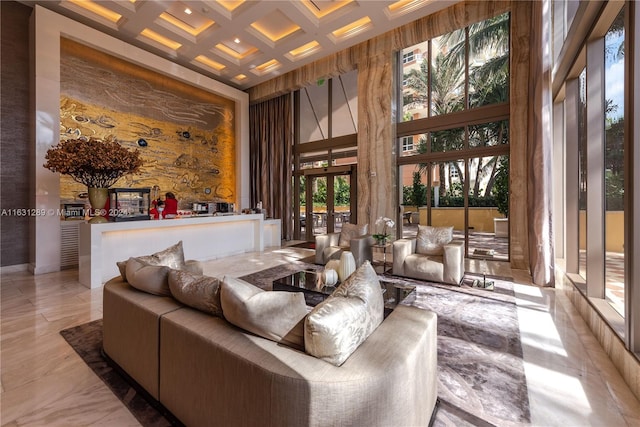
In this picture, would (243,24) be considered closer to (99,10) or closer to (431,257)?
(99,10)

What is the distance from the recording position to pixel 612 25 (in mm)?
2707

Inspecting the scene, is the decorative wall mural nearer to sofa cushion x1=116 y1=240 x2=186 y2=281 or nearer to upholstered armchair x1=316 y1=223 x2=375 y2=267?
upholstered armchair x1=316 y1=223 x2=375 y2=267

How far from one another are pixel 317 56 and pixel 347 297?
753cm

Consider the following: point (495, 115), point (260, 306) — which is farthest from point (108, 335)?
point (495, 115)

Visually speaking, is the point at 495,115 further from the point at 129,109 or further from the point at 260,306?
the point at 129,109

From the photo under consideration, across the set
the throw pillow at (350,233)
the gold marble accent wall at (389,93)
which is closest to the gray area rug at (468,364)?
the throw pillow at (350,233)

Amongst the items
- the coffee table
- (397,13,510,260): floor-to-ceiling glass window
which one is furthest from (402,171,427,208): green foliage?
the coffee table

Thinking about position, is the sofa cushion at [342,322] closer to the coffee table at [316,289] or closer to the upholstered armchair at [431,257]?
the coffee table at [316,289]

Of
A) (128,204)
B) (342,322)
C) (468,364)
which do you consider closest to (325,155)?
(128,204)

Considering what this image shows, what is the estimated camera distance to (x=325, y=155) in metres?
8.53

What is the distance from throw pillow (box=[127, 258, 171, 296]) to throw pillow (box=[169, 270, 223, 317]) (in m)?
0.13

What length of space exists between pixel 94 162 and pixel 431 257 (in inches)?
209

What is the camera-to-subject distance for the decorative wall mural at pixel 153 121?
5.80 m

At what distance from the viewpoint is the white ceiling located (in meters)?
5.44
